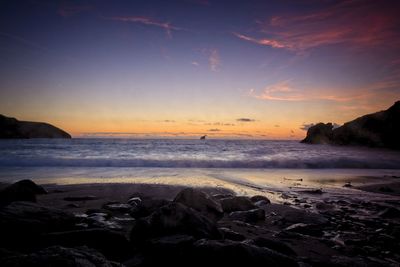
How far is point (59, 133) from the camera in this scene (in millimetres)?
131625

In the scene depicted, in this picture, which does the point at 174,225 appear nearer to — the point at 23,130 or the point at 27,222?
the point at 27,222

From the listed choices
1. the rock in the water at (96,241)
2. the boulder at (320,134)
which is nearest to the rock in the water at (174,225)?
the rock in the water at (96,241)

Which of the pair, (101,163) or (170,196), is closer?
(170,196)

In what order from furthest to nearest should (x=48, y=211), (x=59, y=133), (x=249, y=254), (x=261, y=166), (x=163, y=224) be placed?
(x=59, y=133), (x=261, y=166), (x=48, y=211), (x=163, y=224), (x=249, y=254)

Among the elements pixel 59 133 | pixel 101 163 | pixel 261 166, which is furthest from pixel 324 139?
pixel 59 133

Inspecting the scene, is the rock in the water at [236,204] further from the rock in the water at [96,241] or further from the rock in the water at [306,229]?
the rock in the water at [96,241]

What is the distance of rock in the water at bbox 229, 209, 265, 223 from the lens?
536 centimetres

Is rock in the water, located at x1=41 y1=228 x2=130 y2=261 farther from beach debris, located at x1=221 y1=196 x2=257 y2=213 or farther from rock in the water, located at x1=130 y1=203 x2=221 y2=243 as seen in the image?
beach debris, located at x1=221 y1=196 x2=257 y2=213

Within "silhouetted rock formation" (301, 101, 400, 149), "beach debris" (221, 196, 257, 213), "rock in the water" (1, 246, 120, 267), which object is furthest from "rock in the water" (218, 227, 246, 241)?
"silhouetted rock formation" (301, 101, 400, 149)

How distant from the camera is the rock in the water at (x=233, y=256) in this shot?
9.01 feet

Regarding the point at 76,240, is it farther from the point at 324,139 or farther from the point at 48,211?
the point at 324,139

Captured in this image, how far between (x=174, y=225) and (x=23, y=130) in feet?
438

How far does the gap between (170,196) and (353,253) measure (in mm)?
5015

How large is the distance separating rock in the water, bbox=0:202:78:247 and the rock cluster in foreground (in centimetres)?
1
